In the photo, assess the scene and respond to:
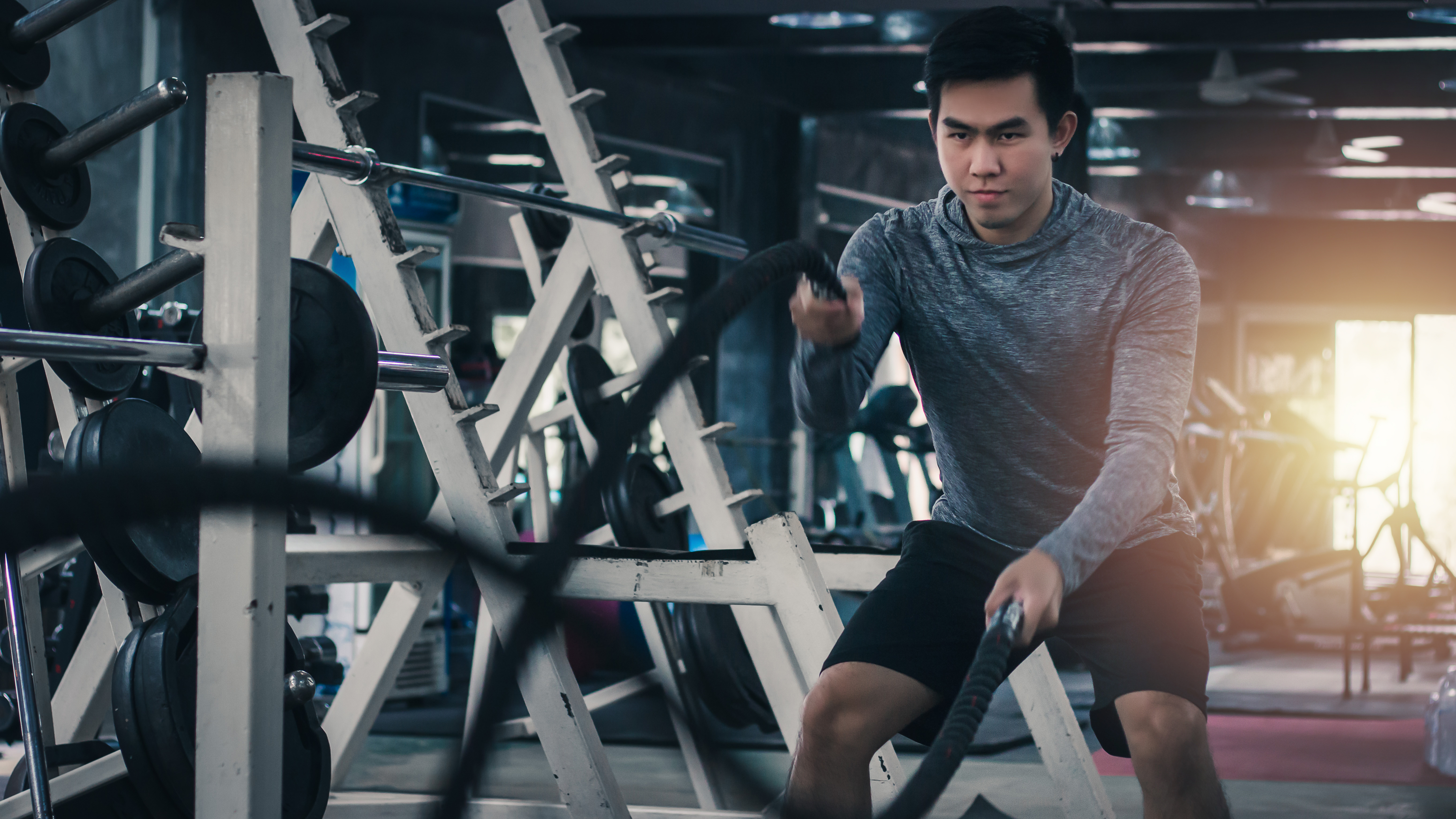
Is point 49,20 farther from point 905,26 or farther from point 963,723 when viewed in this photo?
point 905,26

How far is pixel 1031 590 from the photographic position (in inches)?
49.2

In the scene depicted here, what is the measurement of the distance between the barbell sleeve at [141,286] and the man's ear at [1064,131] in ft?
3.45

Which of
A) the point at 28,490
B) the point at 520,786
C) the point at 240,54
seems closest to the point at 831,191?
the point at 240,54

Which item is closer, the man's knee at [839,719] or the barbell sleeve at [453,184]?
the man's knee at [839,719]

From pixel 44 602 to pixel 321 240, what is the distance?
67.6 inches

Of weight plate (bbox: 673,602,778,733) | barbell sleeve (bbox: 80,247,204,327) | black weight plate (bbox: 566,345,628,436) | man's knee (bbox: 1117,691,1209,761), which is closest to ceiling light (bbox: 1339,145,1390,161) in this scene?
black weight plate (bbox: 566,345,628,436)

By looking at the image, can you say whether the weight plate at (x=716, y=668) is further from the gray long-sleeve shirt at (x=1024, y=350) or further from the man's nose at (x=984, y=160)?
the man's nose at (x=984, y=160)

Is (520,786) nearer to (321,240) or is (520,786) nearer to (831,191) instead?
(321,240)

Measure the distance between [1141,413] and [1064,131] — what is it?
0.39 metres

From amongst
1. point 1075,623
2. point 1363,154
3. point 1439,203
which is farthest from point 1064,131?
point 1439,203

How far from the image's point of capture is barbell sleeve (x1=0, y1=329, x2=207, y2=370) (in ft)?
4.21

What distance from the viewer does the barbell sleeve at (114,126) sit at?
5.38 ft

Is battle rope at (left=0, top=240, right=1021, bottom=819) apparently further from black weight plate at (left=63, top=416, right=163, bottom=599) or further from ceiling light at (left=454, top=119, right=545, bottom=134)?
ceiling light at (left=454, top=119, right=545, bottom=134)

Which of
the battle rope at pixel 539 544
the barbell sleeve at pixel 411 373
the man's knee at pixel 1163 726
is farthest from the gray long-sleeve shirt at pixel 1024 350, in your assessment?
the barbell sleeve at pixel 411 373
